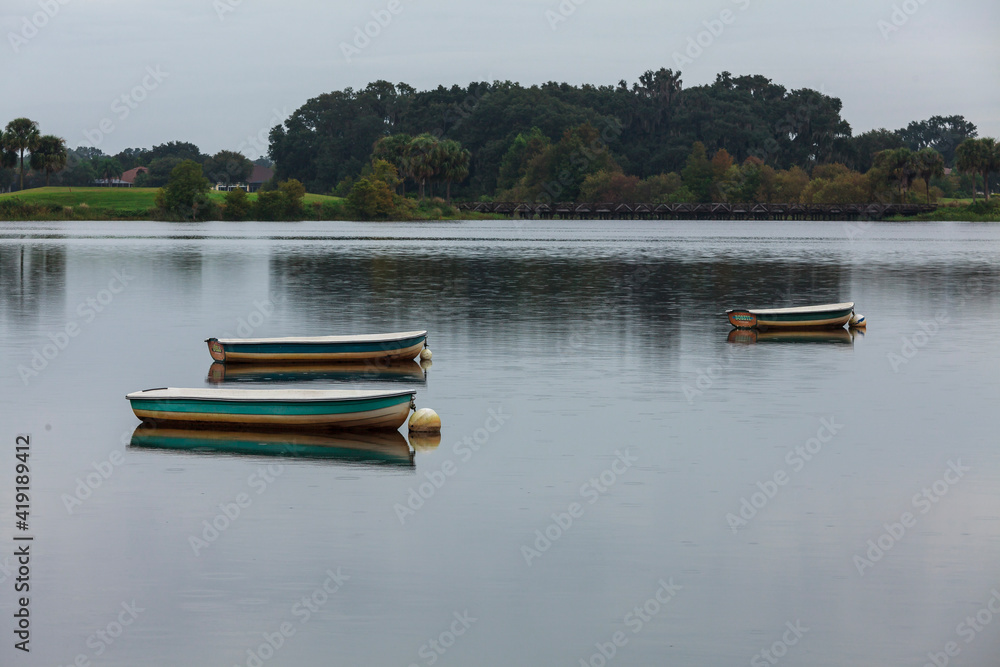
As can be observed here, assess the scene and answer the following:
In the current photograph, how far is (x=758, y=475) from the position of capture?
Answer: 23.3 metres

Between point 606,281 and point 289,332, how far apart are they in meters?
33.3

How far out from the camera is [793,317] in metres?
49.3

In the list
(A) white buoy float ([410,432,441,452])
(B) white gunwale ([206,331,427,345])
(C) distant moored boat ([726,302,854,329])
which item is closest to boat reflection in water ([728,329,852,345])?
(C) distant moored boat ([726,302,854,329])

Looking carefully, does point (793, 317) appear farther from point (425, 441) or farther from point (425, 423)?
point (425, 441)

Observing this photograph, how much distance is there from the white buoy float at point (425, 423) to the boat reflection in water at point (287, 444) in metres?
0.39

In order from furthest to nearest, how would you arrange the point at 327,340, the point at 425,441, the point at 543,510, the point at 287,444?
the point at 327,340 < the point at 425,441 < the point at 287,444 < the point at 543,510

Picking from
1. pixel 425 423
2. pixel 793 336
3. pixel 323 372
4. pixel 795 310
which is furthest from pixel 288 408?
pixel 795 310

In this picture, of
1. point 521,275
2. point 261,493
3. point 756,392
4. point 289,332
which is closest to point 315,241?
point 521,275

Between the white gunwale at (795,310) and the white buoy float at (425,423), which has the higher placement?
the white gunwale at (795,310)

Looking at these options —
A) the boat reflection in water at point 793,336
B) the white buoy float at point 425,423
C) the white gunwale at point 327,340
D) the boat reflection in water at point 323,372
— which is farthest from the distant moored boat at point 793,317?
the white buoy float at point 425,423

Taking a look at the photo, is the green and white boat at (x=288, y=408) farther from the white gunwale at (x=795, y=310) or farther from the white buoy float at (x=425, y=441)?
the white gunwale at (x=795, y=310)

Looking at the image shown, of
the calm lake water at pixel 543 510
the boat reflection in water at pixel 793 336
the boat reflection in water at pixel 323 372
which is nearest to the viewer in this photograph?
the calm lake water at pixel 543 510

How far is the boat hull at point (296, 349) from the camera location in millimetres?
37188

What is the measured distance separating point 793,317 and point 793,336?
3.41ft
